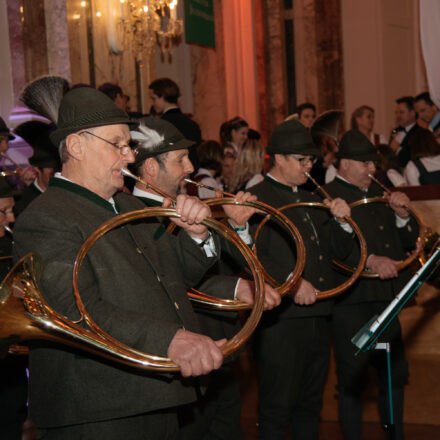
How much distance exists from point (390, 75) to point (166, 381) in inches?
458

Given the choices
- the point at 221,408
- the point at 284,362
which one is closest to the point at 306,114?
the point at 284,362

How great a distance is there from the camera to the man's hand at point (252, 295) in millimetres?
3105

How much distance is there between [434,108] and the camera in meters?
8.34

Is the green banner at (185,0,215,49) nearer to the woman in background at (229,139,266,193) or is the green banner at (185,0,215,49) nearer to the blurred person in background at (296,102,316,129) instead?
the blurred person in background at (296,102,316,129)

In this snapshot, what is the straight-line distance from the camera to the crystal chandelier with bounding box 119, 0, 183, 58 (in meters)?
8.05

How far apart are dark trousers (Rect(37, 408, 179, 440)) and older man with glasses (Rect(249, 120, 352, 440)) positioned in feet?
4.76

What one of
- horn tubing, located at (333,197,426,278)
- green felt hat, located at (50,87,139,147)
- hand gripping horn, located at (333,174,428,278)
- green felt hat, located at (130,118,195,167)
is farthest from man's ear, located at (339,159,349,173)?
green felt hat, located at (50,87,139,147)

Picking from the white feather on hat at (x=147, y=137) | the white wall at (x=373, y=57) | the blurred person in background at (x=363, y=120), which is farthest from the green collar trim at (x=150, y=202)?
the white wall at (x=373, y=57)

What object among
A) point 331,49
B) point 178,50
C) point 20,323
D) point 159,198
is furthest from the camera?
point 331,49

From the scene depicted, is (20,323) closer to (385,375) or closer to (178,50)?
(385,375)

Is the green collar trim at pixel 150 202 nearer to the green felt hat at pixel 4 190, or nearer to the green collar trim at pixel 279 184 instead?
the green felt hat at pixel 4 190

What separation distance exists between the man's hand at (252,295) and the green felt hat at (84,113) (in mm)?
978

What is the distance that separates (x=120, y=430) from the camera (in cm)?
250

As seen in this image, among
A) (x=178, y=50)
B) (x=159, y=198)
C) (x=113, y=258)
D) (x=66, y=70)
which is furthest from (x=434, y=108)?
(x=113, y=258)
